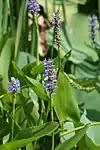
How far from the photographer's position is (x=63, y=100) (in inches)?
37.0

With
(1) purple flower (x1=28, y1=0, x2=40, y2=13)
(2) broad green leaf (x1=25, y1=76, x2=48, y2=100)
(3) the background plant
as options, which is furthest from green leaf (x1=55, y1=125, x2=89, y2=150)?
(1) purple flower (x1=28, y1=0, x2=40, y2=13)

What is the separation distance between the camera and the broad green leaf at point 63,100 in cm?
93

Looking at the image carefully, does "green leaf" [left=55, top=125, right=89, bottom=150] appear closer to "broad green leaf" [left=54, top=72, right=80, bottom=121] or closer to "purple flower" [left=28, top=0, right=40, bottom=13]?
"broad green leaf" [left=54, top=72, right=80, bottom=121]

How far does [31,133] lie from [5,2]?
0.39 m

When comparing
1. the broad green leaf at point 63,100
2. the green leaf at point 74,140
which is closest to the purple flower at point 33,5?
the broad green leaf at point 63,100

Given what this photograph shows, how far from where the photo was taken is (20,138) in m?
0.83

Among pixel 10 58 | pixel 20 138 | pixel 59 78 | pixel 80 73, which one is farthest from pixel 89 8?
pixel 20 138

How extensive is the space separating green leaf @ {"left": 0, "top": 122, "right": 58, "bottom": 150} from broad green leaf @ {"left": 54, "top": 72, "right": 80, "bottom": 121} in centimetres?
12

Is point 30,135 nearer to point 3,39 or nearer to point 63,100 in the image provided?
point 63,100

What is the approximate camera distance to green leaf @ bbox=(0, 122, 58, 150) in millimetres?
783

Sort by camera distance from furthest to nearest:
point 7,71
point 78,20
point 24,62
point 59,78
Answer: point 78,20
point 24,62
point 7,71
point 59,78

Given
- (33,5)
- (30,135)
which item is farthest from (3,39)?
(30,135)

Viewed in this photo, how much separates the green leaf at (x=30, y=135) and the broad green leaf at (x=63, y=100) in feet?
0.40

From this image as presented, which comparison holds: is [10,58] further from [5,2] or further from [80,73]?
[80,73]
